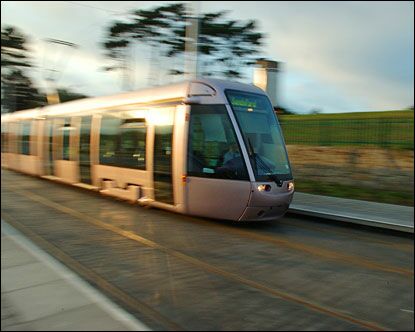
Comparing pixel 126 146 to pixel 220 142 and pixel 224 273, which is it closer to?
pixel 224 273

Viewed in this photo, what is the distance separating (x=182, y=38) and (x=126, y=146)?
132 inches

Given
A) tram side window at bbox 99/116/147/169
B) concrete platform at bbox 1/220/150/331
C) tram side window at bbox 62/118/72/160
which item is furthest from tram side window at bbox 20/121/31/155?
concrete platform at bbox 1/220/150/331

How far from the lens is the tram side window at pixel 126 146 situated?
4.68 metres

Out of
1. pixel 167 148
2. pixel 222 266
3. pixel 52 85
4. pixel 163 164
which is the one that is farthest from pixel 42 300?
pixel 163 164

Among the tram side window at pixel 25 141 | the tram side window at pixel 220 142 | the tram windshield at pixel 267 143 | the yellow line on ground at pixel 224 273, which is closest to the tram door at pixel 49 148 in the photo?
the tram side window at pixel 25 141

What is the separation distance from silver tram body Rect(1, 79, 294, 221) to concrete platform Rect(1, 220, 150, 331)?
1.10 metres

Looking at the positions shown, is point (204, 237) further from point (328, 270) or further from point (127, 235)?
point (328, 270)

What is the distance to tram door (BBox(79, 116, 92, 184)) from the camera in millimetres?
5853

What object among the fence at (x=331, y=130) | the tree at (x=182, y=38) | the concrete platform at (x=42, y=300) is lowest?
the concrete platform at (x=42, y=300)

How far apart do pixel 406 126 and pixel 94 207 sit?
582cm

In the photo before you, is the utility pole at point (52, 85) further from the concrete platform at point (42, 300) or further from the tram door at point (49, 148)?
the tram door at point (49, 148)

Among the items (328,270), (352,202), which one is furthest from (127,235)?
(352,202)

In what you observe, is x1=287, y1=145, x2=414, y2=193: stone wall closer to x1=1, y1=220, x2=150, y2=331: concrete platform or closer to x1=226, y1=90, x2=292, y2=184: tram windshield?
x1=226, y1=90, x2=292, y2=184: tram windshield

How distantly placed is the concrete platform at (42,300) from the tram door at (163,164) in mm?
2377
